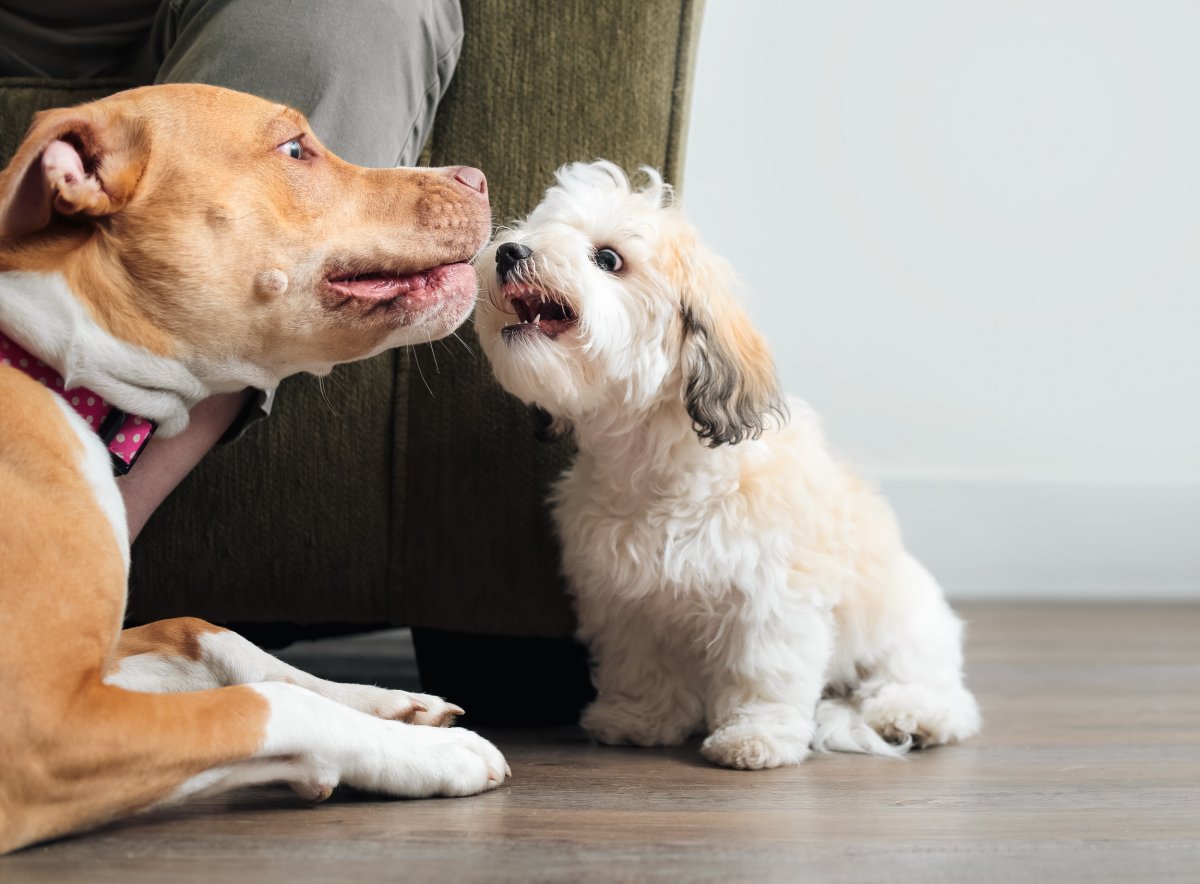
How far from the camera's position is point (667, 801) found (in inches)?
58.3

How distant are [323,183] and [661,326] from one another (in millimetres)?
504

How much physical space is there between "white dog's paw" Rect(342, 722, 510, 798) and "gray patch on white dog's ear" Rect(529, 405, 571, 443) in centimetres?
61

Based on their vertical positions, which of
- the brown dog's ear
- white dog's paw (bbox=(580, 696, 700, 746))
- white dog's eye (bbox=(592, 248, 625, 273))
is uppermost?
the brown dog's ear

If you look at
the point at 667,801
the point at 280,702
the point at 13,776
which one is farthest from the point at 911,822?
the point at 13,776

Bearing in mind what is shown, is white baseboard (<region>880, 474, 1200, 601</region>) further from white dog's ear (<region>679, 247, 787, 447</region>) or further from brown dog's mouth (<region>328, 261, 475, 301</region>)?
brown dog's mouth (<region>328, 261, 475, 301</region>)

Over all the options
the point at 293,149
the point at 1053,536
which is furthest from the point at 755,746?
the point at 1053,536

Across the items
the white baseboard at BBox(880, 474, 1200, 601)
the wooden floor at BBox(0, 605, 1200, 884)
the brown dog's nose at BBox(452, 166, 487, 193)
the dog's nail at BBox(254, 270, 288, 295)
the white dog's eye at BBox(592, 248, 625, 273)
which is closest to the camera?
the wooden floor at BBox(0, 605, 1200, 884)

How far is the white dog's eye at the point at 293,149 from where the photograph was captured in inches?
60.6

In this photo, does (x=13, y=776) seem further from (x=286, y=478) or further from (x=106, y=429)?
(x=286, y=478)

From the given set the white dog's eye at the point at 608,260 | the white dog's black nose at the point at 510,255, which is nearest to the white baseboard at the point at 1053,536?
the white dog's eye at the point at 608,260

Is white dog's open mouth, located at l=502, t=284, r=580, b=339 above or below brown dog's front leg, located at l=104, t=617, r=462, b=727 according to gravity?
above

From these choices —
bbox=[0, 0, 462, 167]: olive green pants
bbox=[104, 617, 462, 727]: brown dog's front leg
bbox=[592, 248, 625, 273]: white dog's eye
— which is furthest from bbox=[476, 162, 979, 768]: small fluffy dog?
bbox=[104, 617, 462, 727]: brown dog's front leg

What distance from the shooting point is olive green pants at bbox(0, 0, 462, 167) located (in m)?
1.71

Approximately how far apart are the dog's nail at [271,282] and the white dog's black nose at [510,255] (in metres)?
0.32
